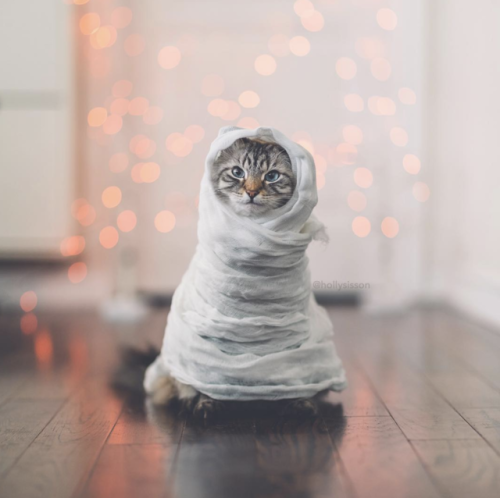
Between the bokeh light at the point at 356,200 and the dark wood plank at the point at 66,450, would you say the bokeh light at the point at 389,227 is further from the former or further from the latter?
the dark wood plank at the point at 66,450

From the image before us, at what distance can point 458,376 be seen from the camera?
1575 millimetres

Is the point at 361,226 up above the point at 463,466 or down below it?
above

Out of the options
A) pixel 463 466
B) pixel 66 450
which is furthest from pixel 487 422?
pixel 66 450

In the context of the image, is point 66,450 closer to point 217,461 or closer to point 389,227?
point 217,461

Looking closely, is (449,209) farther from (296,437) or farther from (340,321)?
(296,437)

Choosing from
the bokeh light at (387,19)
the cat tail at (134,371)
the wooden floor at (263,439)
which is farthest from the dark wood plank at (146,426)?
the bokeh light at (387,19)

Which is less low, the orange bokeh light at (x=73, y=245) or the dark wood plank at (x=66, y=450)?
the orange bokeh light at (x=73, y=245)

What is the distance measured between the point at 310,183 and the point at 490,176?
151 centimetres

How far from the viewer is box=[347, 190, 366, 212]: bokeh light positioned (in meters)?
2.84

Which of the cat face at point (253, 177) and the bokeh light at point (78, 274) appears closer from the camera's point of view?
the cat face at point (253, 177)

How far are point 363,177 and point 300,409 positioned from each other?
5.92 ft

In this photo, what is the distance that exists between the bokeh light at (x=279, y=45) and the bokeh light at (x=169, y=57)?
1.43ft

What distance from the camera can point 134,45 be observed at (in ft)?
9.32

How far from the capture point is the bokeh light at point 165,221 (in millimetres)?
2869
